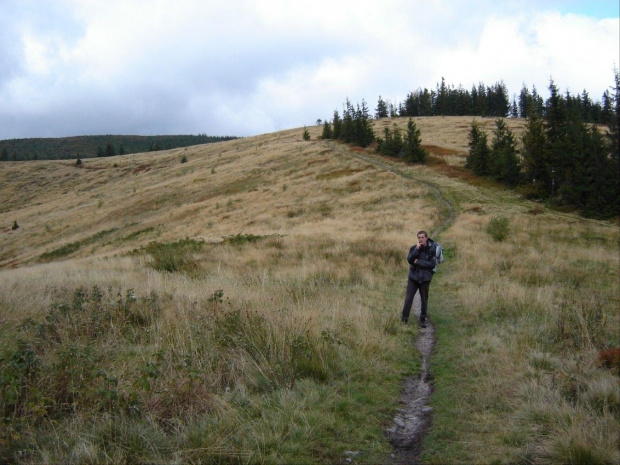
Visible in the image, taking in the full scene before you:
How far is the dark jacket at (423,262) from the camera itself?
8.47 meters

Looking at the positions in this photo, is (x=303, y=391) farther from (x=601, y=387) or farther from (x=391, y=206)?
(x=391, y=206)

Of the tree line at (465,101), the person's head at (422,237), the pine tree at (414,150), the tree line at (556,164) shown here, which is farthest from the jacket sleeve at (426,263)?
the tree line at (465,101)

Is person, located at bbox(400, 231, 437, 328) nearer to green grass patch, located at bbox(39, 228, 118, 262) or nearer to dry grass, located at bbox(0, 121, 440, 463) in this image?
dry grass, located at bbox(0, 121, 440, 463)

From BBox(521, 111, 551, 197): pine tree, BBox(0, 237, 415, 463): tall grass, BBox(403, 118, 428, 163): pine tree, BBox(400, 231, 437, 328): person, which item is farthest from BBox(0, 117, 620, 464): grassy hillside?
BBox(403, 118, 428, 163): pine tree

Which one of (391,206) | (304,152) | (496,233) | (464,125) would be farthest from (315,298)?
(464,125)

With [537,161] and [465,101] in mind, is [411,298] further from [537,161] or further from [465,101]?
[465,101]

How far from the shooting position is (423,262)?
333 inches

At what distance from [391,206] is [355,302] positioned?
24014 mm

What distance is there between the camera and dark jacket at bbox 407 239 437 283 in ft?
27.8

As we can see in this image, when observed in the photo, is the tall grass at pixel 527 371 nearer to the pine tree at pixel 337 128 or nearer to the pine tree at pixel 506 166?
the pine tree at pixel 506 166

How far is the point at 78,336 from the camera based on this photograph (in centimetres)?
554

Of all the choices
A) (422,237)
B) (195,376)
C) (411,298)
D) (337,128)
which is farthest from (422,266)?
(337,128)

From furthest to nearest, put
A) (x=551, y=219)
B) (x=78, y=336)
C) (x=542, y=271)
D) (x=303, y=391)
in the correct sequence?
(x=551, y=219), (x=542, y=271), (x=78, y=336), (x=303, y=391)

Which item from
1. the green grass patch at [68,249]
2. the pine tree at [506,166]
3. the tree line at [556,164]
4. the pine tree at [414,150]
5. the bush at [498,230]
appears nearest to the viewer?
the bush at [498,230]
